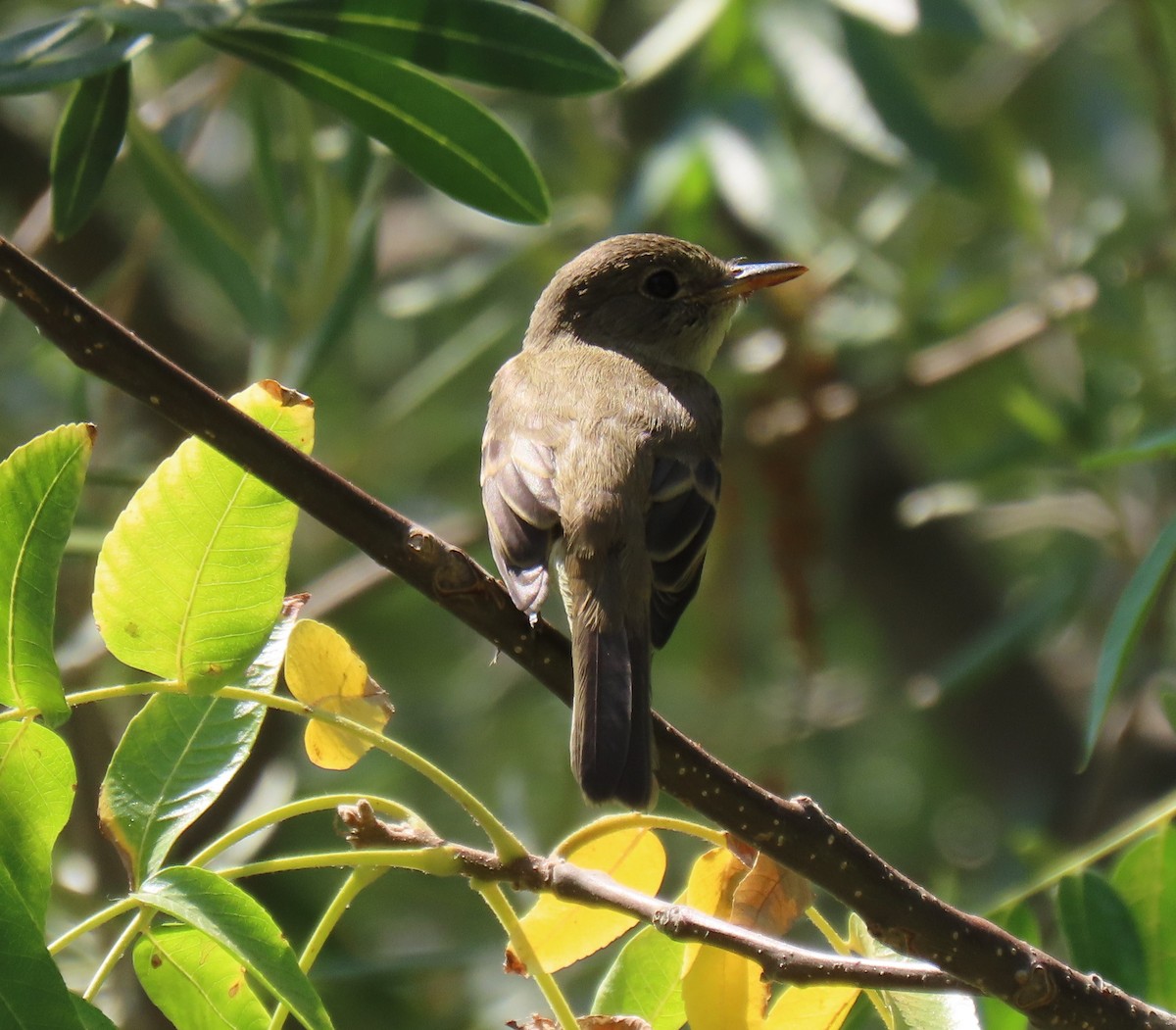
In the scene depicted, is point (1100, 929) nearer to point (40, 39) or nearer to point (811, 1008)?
point (811, 1008)

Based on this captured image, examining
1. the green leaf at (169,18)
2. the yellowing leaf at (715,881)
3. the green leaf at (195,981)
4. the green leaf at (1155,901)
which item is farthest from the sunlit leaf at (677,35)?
the green leaf at (195,981)

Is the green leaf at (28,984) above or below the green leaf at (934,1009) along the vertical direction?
below

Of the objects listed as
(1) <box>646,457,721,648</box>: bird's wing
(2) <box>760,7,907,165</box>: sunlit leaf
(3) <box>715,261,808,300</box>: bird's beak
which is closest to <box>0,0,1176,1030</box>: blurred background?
(2) <box>760,7,907,165</box>: sunlit leaf

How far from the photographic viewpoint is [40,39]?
7.29 ft

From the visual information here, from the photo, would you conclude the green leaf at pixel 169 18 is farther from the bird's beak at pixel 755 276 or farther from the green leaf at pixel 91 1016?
the bird's beak at pixel 755 276

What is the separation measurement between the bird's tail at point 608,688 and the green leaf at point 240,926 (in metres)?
0.68

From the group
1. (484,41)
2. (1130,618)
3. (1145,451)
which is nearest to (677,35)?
(484,41)

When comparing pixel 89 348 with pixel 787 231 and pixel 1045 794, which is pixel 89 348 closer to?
pixel 787 231

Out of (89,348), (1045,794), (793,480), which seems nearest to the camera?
(89,348)

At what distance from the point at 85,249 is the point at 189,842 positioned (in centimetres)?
243

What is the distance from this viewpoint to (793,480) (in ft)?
17.2

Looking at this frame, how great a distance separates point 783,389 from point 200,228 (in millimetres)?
2332

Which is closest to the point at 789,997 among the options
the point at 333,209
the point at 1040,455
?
the point at 333,209

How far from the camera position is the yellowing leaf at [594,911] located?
2133 mm
